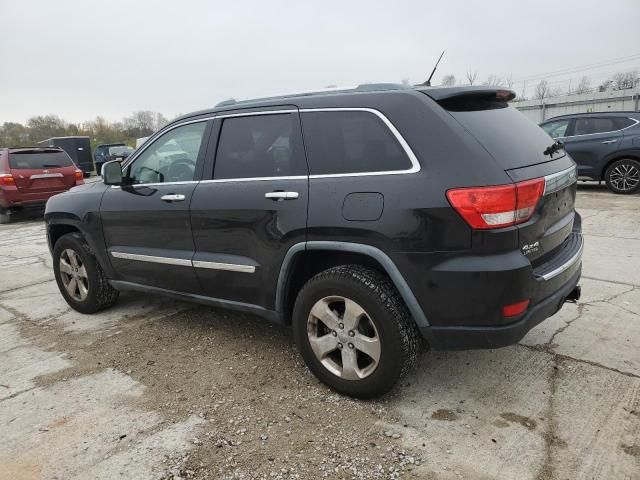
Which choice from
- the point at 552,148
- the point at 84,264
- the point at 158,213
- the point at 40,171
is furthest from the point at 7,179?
the point at 552,148

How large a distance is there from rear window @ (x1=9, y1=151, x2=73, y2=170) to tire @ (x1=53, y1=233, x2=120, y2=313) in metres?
7.48

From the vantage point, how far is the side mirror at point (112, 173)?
3883mm

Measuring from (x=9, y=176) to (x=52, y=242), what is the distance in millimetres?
7082

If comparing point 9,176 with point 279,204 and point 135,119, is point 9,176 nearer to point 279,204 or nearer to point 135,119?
point 279,204

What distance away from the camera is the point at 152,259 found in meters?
3.79

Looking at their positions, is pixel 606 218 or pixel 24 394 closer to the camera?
pixel 24 394

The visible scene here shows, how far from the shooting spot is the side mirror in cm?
388

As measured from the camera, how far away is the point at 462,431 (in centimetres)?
256

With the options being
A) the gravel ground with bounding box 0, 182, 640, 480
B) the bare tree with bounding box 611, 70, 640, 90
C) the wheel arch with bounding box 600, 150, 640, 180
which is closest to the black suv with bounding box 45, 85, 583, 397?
the gravel ground with bounding box 0, 182, 640, 480

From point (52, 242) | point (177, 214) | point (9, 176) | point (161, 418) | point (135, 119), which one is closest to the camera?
point (161, 418)

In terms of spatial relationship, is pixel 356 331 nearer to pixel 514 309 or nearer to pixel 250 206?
pixel 514 309

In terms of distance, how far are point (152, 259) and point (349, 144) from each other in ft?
6.32

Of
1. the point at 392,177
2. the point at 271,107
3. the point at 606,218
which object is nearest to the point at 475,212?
the point at 392,177

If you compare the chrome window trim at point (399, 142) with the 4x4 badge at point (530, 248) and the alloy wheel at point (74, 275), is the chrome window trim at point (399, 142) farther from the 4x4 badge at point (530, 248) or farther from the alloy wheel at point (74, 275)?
the alloy wheel at point (74, 275)
